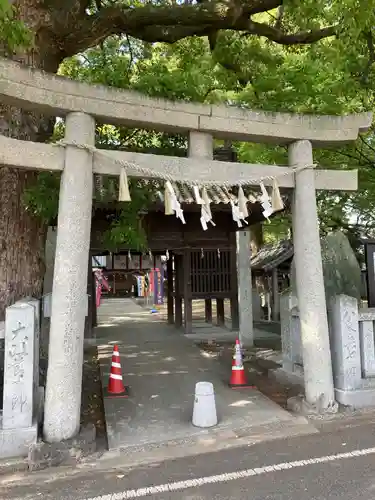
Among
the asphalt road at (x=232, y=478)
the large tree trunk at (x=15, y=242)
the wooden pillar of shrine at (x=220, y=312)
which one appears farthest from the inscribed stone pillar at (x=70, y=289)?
the wooden pillar of shrine at (x=220, y=312)

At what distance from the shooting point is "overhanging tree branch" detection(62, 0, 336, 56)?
755 centimetres

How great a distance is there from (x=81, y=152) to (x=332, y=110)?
20.8ft

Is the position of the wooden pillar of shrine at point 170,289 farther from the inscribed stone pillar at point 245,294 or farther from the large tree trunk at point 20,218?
the large tree trunk at point 20,218

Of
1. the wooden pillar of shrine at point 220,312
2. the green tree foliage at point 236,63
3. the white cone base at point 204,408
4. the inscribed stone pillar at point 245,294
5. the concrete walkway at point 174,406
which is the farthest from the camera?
the wooden pillar of shrine at point 220,312

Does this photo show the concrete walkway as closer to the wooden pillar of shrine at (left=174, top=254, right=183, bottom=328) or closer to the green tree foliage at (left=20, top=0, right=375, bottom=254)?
the green tree foliage at (left=20, top=0, right=375, bottom=254)

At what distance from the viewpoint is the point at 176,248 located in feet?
43.8

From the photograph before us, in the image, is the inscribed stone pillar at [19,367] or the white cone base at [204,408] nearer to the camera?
the inscribed stone pillar at [19,367]

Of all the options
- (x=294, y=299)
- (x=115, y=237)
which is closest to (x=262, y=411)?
(x=294, y=299)

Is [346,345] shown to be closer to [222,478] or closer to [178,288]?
[222,478]

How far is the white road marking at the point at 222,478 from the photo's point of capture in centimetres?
414

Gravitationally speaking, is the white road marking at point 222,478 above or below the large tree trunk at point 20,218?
below

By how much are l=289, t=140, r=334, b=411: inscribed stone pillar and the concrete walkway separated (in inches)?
25.7

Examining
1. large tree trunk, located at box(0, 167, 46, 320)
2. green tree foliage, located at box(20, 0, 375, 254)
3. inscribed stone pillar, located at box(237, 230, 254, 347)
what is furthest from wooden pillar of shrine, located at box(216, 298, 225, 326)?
large tree trunk, located at box(0, 167, 46, 320)

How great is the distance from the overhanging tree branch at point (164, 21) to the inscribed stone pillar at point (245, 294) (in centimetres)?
632
